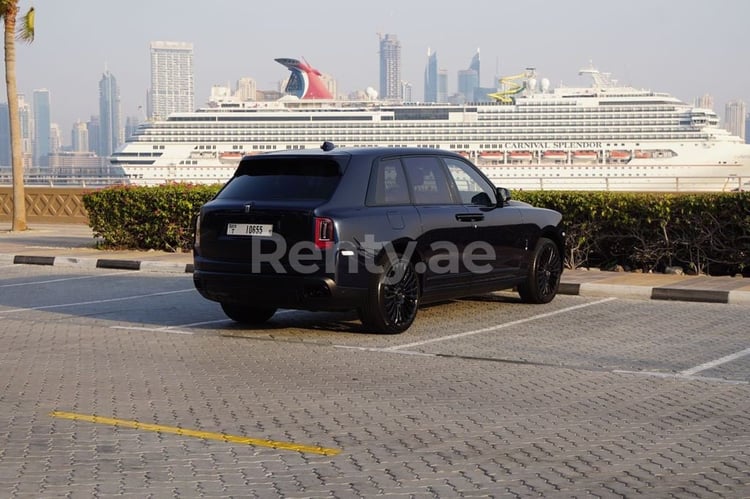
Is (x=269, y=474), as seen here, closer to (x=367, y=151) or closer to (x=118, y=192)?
(x=367, y=151)

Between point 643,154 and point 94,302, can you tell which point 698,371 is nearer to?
point 94,302

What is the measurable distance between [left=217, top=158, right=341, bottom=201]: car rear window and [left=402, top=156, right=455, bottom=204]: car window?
88cm

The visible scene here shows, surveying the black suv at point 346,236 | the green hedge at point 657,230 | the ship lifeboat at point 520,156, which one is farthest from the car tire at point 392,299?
the ship lifeboat at point 520,156

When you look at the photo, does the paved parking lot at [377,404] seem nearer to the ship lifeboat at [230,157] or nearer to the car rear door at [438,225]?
the car rear door at [438,225]

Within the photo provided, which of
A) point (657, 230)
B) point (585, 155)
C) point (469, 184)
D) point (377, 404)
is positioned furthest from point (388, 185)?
point (585, 155)

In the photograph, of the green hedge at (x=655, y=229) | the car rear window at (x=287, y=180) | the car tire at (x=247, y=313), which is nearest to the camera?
→ the car rear window at (x=287, y=180)

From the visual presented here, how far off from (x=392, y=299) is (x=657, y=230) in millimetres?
5823

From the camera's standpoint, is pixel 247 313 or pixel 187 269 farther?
pixel 187 269

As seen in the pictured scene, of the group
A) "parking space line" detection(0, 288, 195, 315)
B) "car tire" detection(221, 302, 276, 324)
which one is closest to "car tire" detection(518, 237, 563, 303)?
"car tire" detection(221, 302, 276, 324)

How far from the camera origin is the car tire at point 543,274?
11258mm

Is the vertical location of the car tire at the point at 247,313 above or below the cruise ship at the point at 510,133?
below

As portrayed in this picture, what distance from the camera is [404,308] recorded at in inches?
377

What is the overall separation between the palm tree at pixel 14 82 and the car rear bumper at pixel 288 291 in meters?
16.6

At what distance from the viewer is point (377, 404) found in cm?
658
